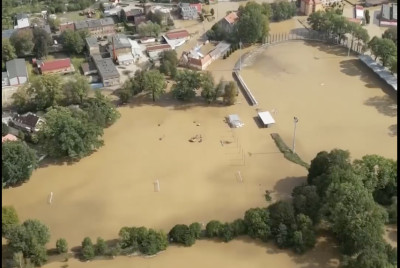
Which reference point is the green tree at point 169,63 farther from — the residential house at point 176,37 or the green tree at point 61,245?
the green tree at point 61,245

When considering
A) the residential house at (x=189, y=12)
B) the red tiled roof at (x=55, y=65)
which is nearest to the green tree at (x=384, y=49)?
the residential house at (x=189, y=12)

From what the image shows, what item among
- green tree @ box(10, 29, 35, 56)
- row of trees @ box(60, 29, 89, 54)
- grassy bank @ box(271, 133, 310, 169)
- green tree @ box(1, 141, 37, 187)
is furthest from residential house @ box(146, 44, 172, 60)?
green tree @ box(1, 141, 37, 187)

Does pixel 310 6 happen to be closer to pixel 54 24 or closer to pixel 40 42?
pixel 54 24

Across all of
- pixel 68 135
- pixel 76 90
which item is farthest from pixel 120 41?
pixel 68 135

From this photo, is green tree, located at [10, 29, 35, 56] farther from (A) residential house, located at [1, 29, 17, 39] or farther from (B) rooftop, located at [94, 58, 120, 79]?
(B) rooftop, located at [94, 58, 120, 79]

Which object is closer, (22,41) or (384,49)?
(384,49)

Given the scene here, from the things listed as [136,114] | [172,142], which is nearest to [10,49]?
[136,114]

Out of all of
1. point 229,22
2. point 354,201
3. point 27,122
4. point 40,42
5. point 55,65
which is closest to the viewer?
point 354,201
